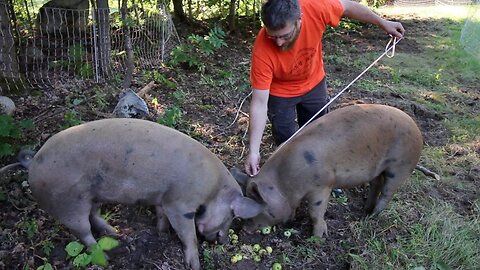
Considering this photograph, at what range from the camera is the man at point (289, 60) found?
10.8 feet

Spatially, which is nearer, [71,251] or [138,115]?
[71,251]

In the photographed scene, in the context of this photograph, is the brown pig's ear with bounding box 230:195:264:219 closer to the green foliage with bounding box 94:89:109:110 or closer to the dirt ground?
the dirt ground

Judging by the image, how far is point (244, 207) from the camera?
3170 mm

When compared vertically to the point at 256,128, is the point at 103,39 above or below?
below

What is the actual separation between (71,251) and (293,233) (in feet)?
Answer: 5.20

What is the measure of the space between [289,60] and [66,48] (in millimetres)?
3657

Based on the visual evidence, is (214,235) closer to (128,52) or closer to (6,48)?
(128,52)

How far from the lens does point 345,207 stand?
12.9 ft

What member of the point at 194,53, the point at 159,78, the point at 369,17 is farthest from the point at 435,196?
the point at 194,53

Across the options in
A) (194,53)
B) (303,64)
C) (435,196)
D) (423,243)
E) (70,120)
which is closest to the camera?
(423,243)

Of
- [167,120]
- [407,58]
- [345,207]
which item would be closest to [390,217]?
[345,207]

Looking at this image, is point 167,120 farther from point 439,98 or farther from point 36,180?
point 439,98

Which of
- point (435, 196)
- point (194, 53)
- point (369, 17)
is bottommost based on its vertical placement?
point (194, 53)

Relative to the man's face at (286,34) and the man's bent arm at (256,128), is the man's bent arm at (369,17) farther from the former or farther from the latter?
the man's bent arm at (256,128)
